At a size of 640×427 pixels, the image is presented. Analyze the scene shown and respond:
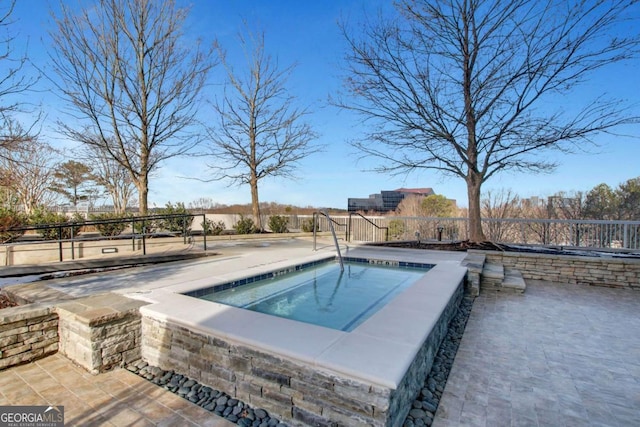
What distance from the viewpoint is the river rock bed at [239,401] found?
6.84 feet

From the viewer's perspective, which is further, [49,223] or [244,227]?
[244,227]

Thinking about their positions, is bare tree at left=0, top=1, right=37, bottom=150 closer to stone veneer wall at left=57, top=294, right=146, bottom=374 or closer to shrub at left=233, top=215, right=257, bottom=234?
stone veneer wall at left=57, top=294, right=146, bottom=374

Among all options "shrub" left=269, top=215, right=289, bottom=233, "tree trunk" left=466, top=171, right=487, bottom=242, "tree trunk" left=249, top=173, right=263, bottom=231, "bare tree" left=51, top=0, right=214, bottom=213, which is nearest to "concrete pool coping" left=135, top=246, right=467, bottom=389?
"tree trunk" left=466, top=171, right=487, bottom=242

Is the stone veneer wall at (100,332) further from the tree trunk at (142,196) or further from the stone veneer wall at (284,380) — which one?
the tree trunk at (142,196)

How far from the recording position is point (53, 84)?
840 centimetres

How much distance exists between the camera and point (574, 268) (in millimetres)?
5922

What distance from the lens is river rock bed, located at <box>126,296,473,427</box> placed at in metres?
2.08

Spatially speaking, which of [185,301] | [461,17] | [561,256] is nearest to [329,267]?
[185,301]

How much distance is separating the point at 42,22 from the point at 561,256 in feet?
44.0

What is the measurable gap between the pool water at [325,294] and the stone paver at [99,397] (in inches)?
51.8

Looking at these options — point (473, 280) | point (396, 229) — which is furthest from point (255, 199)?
point (473, 280)

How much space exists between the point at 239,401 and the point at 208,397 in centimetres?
27

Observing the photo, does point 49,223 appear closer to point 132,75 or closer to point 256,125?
point 132,75

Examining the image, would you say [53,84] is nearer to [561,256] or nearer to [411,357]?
[411,357]
